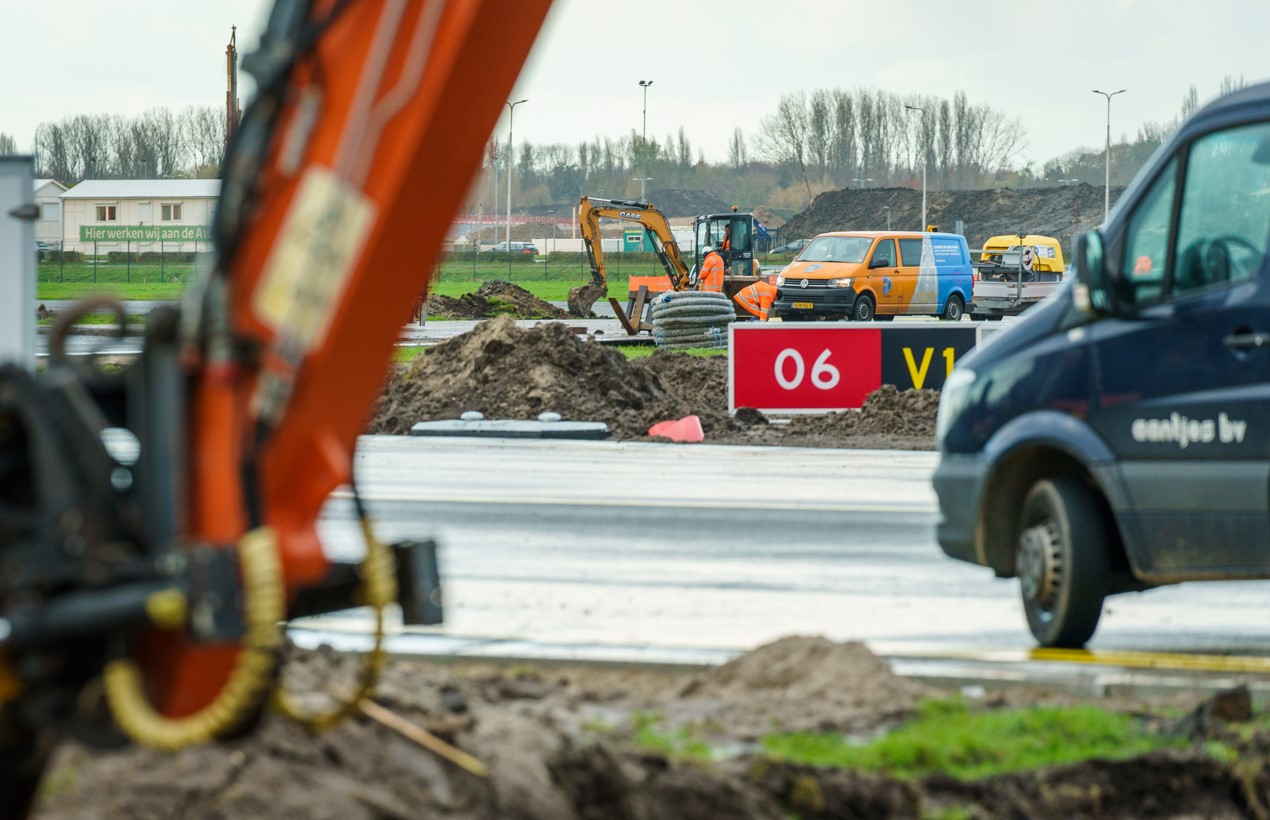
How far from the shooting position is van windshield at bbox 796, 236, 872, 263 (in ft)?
125

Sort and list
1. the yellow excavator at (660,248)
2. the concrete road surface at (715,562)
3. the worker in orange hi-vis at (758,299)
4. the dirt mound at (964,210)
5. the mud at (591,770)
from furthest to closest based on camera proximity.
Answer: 1. the dirt mound at (964,210)
2. the worker in orange hi-vis at (758,299)
3. the yellow excavator at (660,248)
4. the concrete road surface at (715,562)
5. the mud at (591,770)

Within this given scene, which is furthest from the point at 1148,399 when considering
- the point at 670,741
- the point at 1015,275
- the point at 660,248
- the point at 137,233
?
the point at 137,233

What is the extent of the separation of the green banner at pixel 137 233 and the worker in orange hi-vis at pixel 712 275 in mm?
62622

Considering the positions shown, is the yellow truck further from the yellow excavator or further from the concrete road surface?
the concrete road surface

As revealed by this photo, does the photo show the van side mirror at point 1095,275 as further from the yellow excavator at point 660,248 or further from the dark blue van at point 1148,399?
the yellow excavator at point 660,248

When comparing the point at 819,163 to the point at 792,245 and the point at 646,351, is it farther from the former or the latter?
the point at 646,351

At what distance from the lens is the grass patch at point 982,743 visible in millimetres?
5141

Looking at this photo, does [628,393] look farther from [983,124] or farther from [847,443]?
[983,124]

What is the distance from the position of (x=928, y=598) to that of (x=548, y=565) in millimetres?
2255

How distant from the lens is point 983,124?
144 m

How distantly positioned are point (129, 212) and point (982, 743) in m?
101

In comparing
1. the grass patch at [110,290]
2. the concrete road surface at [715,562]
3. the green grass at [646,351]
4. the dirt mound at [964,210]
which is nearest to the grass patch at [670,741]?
the concrete road surface at [715,562]

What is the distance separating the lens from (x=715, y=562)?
945 centimetres

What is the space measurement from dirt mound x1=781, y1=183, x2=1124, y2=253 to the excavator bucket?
71.1 m
